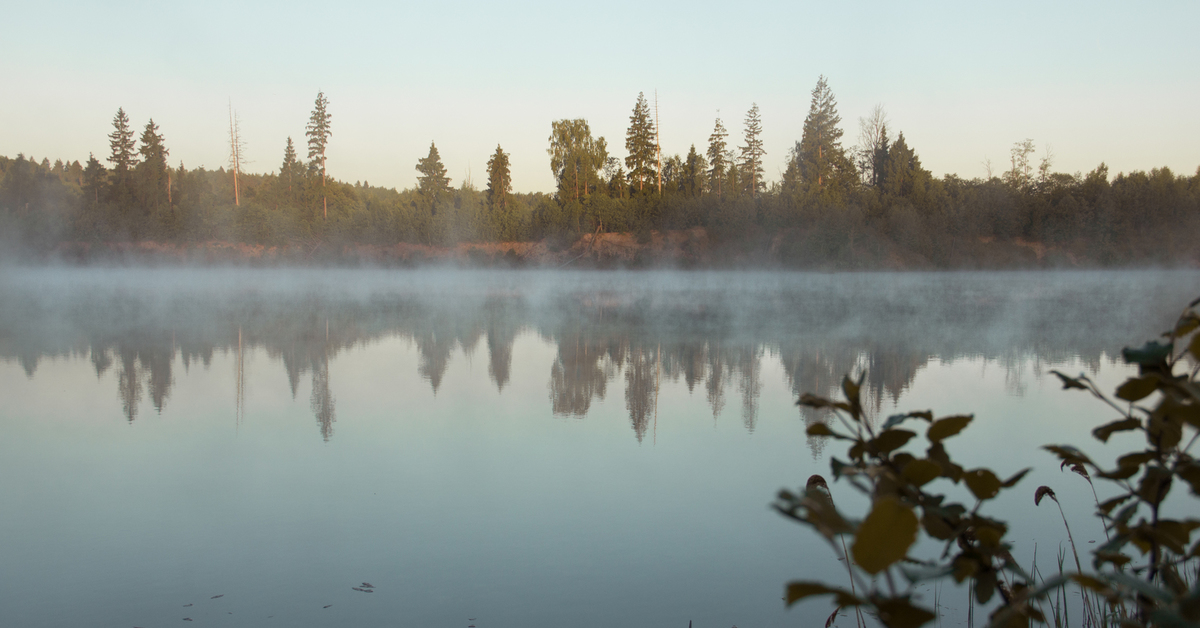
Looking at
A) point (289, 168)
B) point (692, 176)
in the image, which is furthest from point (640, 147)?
point (289, 168)

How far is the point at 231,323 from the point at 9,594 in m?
14.3

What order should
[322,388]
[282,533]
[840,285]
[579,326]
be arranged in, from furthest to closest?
[840,285], [579,326], [322,388], [282,533]

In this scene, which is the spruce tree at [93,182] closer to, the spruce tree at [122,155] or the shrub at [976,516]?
the spruce tree at [122,155]

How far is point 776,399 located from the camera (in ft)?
27.7

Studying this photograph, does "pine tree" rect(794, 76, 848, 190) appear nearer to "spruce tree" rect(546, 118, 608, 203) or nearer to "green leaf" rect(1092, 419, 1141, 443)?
"spruce tree" rect(546, 118, 608, 203)

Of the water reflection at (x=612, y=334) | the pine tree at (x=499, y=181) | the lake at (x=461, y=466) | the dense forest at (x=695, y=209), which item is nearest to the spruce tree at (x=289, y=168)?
the dense forest at (x=695, y=209)

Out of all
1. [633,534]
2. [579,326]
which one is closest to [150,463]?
[633,534]

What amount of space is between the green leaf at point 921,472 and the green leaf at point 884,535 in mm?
317

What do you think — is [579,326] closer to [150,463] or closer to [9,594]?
[150,463]

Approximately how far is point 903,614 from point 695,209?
172 feet

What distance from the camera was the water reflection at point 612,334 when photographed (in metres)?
9.53

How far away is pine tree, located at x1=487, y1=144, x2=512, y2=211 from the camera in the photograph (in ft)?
187

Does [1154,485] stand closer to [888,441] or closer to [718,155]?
[888,441]

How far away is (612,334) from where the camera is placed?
14.8m
